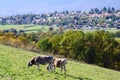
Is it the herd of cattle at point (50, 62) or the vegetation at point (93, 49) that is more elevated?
the herd of cattle at point (50, 62)

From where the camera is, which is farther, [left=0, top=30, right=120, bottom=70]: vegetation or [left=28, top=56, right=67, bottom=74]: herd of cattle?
[left=0, top=30, right=120, bottom=70]: vegetation

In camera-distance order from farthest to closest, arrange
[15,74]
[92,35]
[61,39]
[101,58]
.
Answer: [61,39] < [92,35] < [101,58] < [15,74]

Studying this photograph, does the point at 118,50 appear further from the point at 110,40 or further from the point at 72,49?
the point at 72,49

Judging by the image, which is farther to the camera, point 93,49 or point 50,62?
point 93,49

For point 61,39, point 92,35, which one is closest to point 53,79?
point 92,35

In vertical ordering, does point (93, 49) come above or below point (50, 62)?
below

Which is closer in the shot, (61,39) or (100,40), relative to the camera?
(100,40)

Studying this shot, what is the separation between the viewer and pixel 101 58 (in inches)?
2685

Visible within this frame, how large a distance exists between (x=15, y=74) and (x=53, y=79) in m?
2.52

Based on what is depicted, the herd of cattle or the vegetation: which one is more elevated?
the herd of cattle

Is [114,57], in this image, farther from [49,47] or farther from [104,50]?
[49,47]

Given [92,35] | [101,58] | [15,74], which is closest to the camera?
[15,74]

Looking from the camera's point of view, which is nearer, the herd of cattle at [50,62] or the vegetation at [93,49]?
the herd of cattle at [50,62]

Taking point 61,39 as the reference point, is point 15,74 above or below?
above
